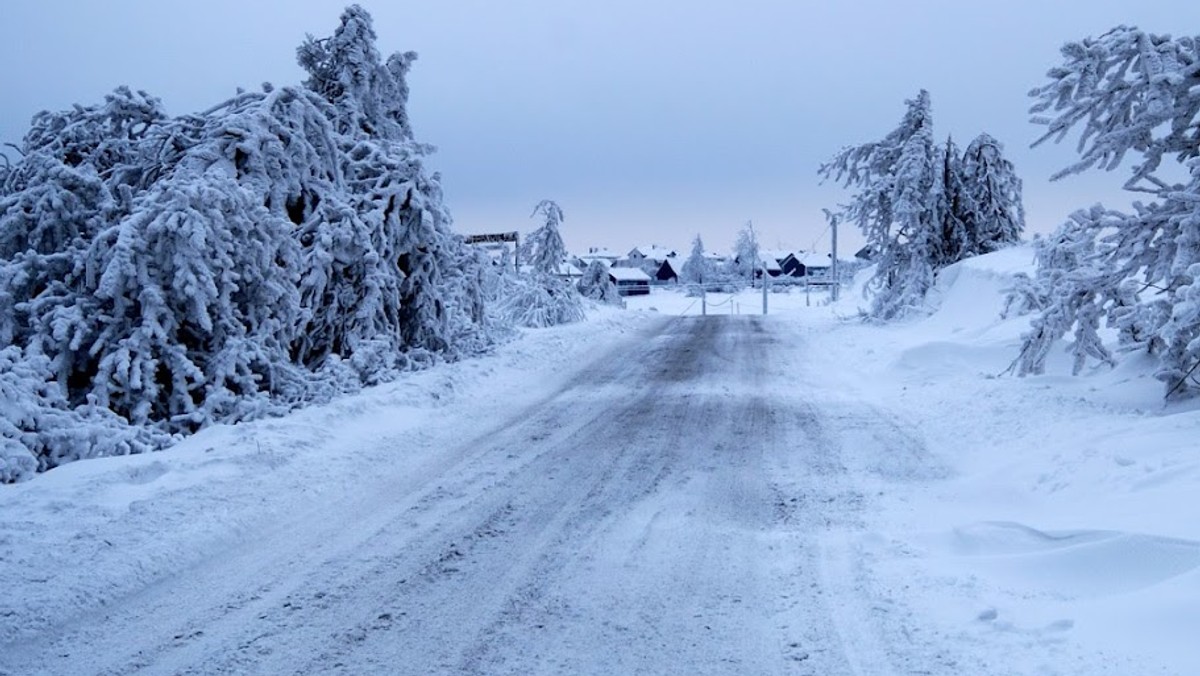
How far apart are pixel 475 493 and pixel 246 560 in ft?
6.29

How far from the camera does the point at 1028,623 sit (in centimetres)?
387

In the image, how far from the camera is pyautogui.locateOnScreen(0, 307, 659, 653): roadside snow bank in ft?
14.4

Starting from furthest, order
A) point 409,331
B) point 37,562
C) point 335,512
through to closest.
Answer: point 409,331 < point 335,512 < point 37,562

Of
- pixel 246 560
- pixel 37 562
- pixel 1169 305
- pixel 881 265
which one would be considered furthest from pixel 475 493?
pixel 881 265

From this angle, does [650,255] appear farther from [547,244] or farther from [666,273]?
[547,244]

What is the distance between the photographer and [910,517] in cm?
579

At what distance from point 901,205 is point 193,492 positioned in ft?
59.9

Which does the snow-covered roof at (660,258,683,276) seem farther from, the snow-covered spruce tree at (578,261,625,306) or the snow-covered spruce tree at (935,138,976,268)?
the snow-covered spruce tree at (935,138,976,268)

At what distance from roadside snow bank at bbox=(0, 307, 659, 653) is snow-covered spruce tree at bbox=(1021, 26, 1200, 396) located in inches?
268

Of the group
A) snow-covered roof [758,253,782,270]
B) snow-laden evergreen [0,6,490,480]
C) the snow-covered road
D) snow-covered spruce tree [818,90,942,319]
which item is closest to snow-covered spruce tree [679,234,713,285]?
snow-covered roof [758,253,782,270]

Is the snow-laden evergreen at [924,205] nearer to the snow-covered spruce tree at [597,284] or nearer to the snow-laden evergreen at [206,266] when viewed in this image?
the snow-laden evergreen at [206,266]

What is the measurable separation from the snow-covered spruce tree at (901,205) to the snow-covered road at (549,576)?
43.1ft

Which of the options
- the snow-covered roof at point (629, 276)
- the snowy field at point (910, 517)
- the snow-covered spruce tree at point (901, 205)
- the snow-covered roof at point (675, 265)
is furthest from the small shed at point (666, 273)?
the snowy field at point (910, 517)

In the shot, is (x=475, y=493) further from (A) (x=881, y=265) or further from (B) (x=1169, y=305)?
(A) (x=881, y=265)
